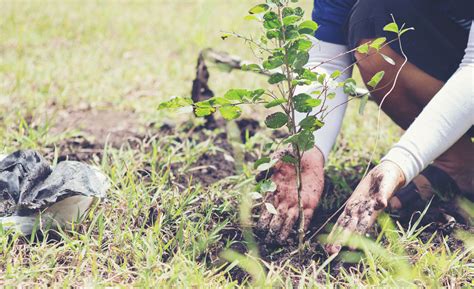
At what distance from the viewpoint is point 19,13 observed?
450 cm

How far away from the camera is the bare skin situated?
172cm

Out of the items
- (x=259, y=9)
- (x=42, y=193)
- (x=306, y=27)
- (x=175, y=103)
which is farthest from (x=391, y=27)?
(x=42, y=193)

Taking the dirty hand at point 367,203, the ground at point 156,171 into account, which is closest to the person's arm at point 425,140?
the dirty hand at point 367,203

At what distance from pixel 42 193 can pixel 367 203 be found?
0.87 metres

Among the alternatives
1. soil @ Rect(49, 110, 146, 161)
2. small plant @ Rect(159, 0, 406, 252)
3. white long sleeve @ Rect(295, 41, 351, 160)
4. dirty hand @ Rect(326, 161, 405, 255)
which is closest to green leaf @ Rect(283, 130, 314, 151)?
small plant @ Rect(159, 0, 406, 252)

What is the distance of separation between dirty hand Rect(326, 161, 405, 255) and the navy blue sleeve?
560 millimetres

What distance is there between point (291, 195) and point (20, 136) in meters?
1.12

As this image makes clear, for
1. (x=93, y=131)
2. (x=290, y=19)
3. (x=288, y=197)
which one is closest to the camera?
(x=290, y=19)

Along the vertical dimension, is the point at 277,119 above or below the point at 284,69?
below

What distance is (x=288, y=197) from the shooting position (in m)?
1.92

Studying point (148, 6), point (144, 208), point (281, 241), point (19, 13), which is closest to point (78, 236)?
point (144, 208)

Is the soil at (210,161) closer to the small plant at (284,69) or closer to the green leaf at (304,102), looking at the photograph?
the small plant at (284,69)

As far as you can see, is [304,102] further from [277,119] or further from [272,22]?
[272,22]

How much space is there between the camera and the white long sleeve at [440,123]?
1.79 meters
